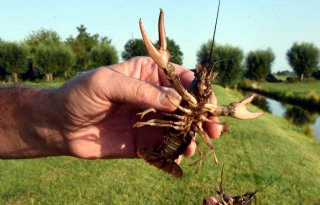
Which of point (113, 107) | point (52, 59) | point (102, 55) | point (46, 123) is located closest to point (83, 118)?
point (113, 107)

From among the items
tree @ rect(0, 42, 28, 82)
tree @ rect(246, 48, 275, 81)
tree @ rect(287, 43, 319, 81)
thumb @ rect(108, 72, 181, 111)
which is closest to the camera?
thumb @ rect(108, 72, 181, 111)

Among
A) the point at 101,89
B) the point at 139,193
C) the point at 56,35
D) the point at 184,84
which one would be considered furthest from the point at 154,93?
the point at 56,35

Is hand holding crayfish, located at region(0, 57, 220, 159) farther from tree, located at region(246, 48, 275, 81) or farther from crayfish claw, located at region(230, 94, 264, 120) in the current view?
tree, located at region(246, 48, 275, 81)

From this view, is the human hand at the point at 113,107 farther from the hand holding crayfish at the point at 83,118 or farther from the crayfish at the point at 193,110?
the crayfish at the point at 193,110

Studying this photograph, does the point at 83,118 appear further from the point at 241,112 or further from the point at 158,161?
the point at 241,112

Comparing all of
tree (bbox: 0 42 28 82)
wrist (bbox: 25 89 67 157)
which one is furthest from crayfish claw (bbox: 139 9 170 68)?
tree (bbox: 0 42 28 82)
